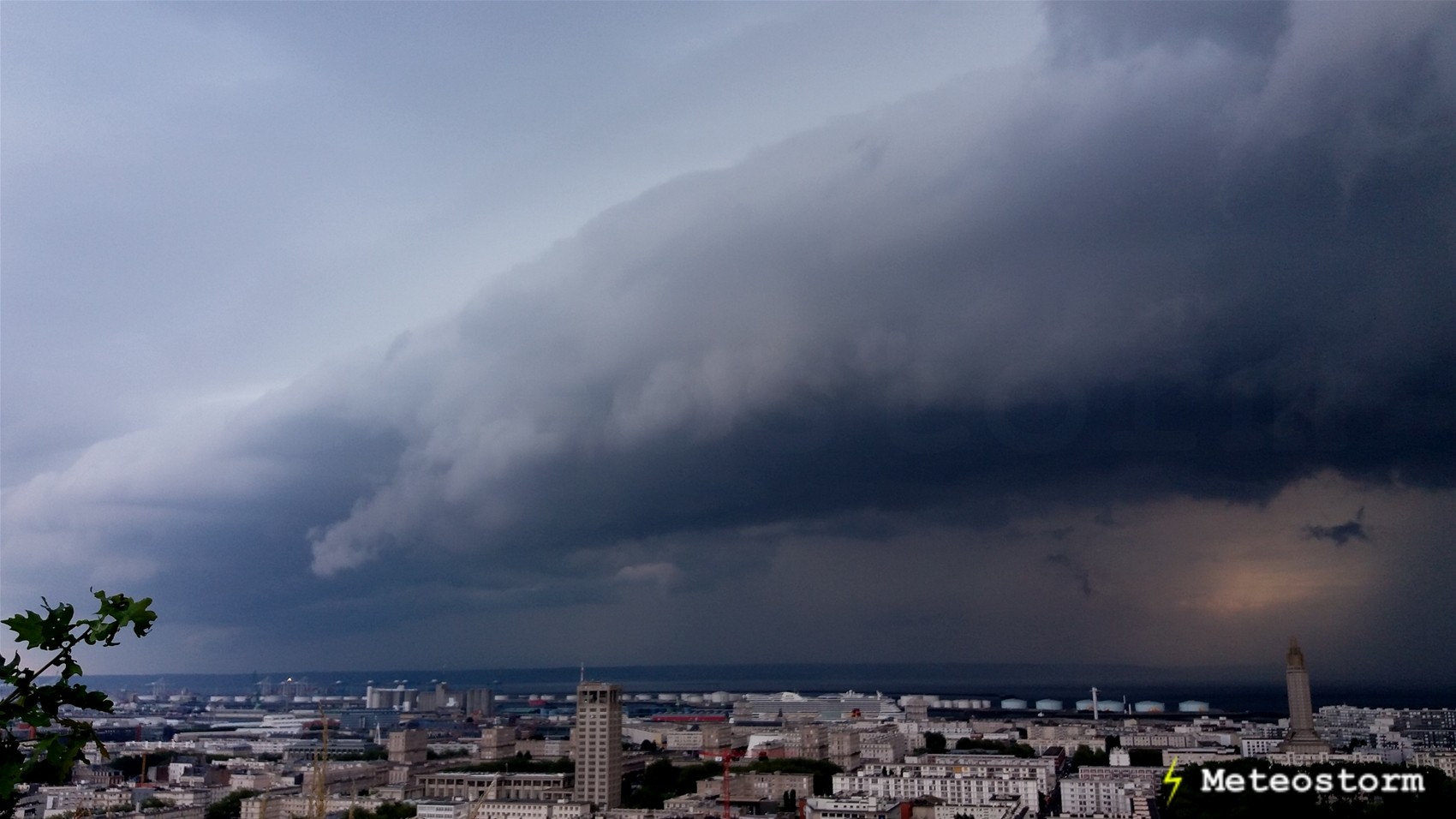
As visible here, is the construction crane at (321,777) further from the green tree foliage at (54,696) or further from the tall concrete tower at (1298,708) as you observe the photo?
the tall concrete tower at (1298,708)

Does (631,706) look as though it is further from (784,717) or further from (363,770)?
(363,770)

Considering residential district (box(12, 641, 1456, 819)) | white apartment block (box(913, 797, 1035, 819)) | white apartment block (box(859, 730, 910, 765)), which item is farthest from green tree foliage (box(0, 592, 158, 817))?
white apartment block (box(859, 730, 910, 765))

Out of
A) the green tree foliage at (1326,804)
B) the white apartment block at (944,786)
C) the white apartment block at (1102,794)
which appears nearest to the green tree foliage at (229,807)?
the white apartment block at (944,786)

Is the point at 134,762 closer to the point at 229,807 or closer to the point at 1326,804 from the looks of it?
the point at 229,807

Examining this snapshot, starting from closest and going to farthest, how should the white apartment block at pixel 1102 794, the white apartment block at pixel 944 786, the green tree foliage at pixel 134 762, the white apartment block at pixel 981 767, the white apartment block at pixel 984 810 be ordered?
1. the white apartment block at pixel 984 810
2. the white apartment block at pixel 1102 794
3. the white apartment block at pixel 944 786
4. the white apartment block at pixel 981 767
5. the green tree foliage at pixel 134 762

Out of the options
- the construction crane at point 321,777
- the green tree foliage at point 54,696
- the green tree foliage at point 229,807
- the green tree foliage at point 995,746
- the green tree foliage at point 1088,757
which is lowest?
the green tree foliage at point 995,746

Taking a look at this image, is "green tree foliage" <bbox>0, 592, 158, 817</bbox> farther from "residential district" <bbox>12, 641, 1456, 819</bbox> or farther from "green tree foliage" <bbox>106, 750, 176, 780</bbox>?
"green tree foliage" <bbox>106, 750, 176, 780</bbox>

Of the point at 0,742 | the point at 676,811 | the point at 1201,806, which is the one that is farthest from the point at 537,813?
the point at 0,742
